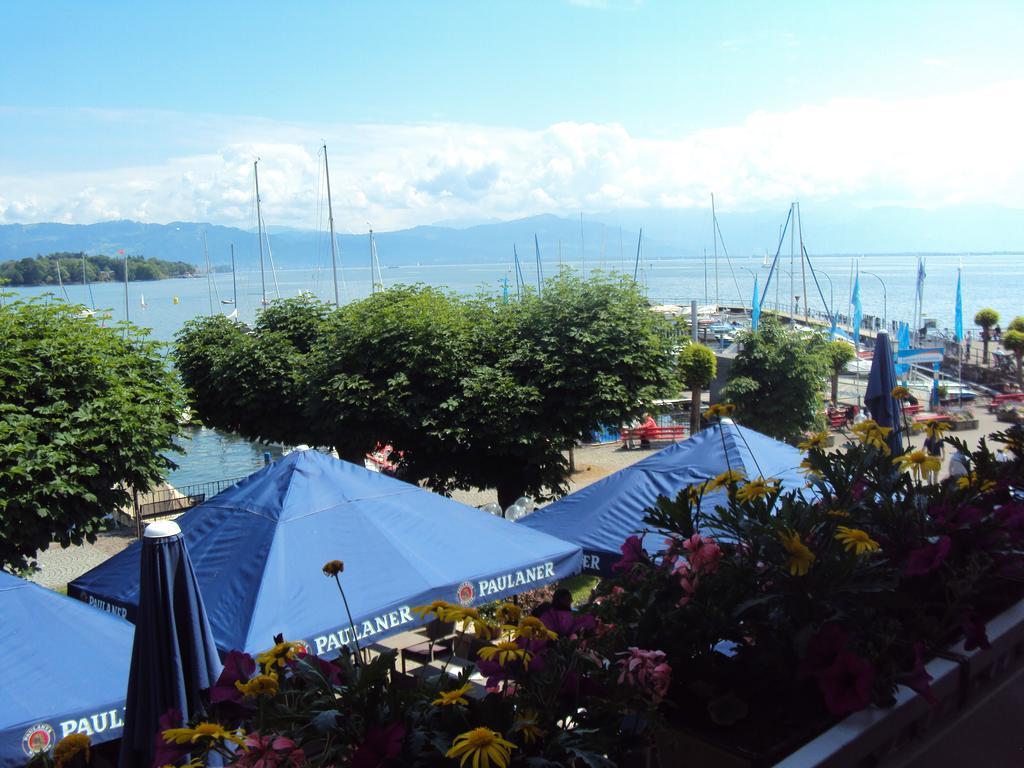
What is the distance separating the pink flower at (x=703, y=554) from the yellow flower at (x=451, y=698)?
62 cm

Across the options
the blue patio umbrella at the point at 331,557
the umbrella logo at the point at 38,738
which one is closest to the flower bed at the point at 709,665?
the umbrella logo at the point at 38,738

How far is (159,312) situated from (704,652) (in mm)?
169072

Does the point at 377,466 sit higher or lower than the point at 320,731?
lower

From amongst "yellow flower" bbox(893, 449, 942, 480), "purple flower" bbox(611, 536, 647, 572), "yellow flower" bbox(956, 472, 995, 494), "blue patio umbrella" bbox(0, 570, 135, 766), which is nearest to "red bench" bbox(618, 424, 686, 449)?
"blue patio umbrella" bbox(0, 570, 135, 766)

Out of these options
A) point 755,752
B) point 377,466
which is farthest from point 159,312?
point 755,752

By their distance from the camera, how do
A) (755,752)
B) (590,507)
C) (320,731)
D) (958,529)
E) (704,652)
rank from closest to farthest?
(320,731), (755,752), (704,652), (958,529), (590,507)

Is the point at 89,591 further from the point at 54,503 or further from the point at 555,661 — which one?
the point at 555,661

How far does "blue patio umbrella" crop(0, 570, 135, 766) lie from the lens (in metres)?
4.70

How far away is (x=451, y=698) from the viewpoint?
4.85 feet

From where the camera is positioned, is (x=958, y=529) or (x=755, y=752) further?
(x=958, y=529)

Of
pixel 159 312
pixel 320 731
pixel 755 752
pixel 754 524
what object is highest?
pixel 754 524

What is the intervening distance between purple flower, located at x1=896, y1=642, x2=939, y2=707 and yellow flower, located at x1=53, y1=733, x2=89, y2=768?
1992 millimetres

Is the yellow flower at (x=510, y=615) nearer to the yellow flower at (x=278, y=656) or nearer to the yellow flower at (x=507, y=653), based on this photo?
the yellow flower at (x=507, y=653)

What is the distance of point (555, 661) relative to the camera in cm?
163
